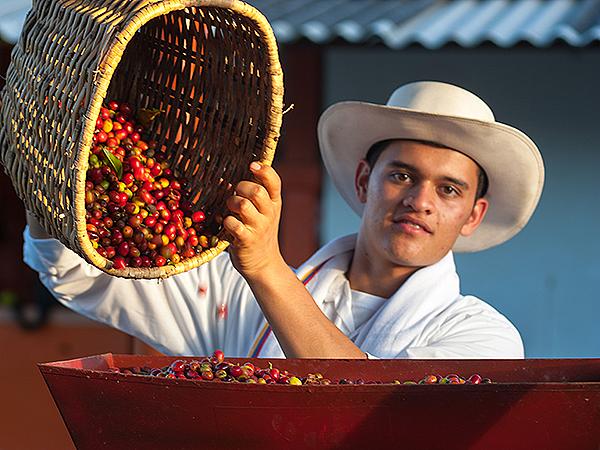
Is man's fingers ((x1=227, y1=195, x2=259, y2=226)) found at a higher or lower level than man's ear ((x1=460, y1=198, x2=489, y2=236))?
lower

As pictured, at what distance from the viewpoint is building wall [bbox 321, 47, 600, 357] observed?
5.27 meters

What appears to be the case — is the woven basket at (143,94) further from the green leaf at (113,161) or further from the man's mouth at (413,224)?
the man's mouth at (413,224)

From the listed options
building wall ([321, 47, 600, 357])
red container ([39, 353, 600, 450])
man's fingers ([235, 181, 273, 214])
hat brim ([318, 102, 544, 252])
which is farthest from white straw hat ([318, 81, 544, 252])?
building wall ([321, 47, 600, 357])

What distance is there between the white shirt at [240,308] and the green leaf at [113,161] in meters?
0.52

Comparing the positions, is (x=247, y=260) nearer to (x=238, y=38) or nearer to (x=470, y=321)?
(x=238, y=38)

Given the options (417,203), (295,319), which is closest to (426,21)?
(417,203)

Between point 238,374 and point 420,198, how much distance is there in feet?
3.03

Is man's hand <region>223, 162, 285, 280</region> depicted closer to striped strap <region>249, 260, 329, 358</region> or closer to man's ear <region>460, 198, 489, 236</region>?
striped strap <region>249, 260, 329, 358</region>

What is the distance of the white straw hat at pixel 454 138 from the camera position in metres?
2.72

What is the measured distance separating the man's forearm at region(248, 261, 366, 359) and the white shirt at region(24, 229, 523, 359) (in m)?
0.32

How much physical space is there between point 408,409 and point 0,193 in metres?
5.17

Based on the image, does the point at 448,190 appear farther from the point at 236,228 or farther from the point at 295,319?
the point at 236,228

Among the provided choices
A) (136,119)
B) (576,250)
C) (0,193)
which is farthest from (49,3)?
(0,193)

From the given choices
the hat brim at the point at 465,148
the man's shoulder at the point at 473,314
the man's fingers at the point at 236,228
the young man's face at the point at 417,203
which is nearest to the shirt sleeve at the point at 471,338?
the man's shoulder at the point at 473,314
